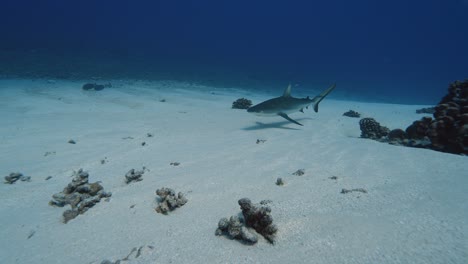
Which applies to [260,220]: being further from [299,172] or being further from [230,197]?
[299,172]

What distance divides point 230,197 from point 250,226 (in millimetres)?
1004

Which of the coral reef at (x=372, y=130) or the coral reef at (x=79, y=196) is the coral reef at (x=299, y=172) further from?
the coral reef at (x=372, y=130)

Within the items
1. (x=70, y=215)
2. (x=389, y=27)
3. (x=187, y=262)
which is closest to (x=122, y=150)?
(x=70, y=215)

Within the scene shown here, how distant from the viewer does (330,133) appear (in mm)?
8695

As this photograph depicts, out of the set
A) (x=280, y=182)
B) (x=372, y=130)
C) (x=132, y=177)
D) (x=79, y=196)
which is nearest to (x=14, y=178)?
(x=79, y=196)

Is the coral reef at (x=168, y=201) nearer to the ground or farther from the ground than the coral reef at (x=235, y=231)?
nearer to the ground

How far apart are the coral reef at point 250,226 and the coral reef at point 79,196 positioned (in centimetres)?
230

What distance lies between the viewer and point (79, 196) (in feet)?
13.3

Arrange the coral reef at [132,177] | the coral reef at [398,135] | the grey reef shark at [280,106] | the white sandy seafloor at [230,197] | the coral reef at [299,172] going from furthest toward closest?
the grey reef shark at [280,106] < the coral reef at [398,135] < the coral reef at [132,177] < the coral reef at [299,172] < the white sandy seafloor at [230,197]

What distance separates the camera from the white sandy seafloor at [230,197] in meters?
2.63

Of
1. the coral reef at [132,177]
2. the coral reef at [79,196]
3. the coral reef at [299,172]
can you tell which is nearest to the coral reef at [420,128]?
the coral reef at [299,172]

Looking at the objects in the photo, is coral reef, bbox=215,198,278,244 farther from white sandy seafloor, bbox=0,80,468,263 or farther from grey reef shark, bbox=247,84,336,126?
grey reef shark, bbox=247,84,336,126

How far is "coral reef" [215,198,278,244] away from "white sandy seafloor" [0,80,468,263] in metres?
0.10

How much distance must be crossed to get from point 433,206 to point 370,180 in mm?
1059
